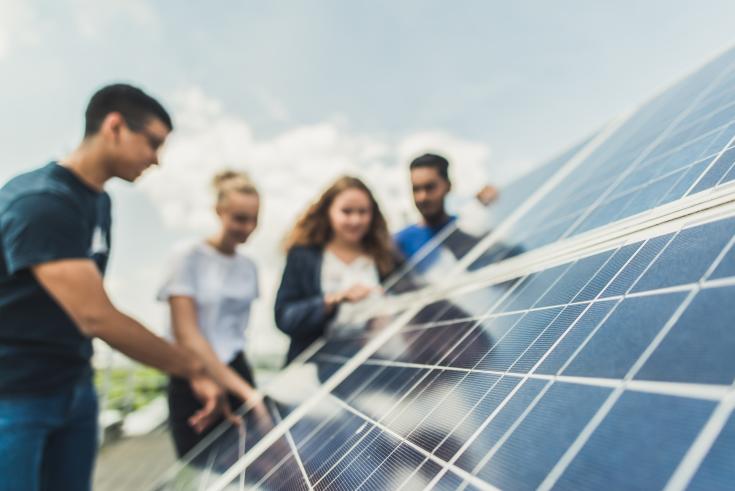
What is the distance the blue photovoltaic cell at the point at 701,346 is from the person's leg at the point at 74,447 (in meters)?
3.01

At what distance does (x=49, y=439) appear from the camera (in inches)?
97.8

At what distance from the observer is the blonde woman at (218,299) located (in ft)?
11.3

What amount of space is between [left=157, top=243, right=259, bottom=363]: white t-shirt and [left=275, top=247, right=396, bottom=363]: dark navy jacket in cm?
36

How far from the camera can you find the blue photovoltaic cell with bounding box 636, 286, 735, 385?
78 centimetres

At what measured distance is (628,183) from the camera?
250cm

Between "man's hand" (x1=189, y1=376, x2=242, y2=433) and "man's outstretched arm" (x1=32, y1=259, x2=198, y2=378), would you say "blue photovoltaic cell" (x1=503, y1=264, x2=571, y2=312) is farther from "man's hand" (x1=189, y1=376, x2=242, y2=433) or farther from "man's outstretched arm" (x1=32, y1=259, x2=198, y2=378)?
"man's hand" (x1=189, y1=376, x2=242, y2=433)

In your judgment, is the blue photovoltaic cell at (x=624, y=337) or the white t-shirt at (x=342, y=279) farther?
the white t-shirt at (x=342, y=279)

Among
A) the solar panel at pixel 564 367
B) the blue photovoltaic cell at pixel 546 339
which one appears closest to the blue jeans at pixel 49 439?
the solar panel at pixel 564 367

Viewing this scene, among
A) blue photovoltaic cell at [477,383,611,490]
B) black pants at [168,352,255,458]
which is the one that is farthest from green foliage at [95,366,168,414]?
blue photovoltaic cell at [477,383,611,490]

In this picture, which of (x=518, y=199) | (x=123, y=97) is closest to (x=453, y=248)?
(x=518, y=199)

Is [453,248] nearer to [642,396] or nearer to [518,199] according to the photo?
[518,199]

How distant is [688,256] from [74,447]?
3319 mm

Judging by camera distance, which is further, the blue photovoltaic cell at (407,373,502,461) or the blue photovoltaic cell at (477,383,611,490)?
the blue photovoltaic cell at (407,373,502,461)

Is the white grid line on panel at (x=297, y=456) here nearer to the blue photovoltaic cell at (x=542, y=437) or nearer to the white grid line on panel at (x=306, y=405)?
the white grid line on panel at (x=306, y=405)
